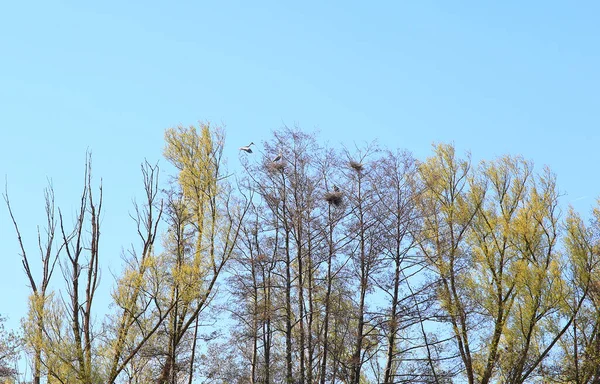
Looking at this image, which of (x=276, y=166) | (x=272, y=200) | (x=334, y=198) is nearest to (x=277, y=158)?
(x=276, y=166)

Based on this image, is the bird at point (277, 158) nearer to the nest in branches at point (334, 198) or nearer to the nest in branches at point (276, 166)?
the nest in branches at point (276, 166)

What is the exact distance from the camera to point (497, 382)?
64.0ft

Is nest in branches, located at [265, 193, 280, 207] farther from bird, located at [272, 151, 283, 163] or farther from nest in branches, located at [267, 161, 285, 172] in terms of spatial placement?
bird, located at [272, 151, 283, 163]

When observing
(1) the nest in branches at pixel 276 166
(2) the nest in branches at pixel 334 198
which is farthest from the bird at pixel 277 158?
(2) the nest in branches at pixel 334 198

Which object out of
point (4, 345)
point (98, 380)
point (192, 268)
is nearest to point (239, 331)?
point (192, 268)

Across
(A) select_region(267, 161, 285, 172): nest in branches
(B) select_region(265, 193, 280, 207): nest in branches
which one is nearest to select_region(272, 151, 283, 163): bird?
(A) select_region(267, 161, 285, 172): nest in branches

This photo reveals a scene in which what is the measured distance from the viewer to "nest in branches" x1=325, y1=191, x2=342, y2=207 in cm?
1858

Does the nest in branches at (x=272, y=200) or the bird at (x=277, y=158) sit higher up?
the bird at (x=277, y=158)

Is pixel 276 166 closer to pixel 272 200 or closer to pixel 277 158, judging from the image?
pixel 277 158

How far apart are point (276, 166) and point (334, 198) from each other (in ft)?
5.59

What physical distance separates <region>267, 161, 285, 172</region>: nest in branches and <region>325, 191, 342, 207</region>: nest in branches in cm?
137

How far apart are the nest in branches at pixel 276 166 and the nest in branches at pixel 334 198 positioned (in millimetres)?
1370

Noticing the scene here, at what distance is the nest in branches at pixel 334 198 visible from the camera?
731 inches

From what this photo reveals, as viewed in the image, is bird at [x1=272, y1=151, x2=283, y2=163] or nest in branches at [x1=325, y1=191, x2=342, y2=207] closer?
nest in branches at [x1=325, y1=191, x2=342, y2=207]
